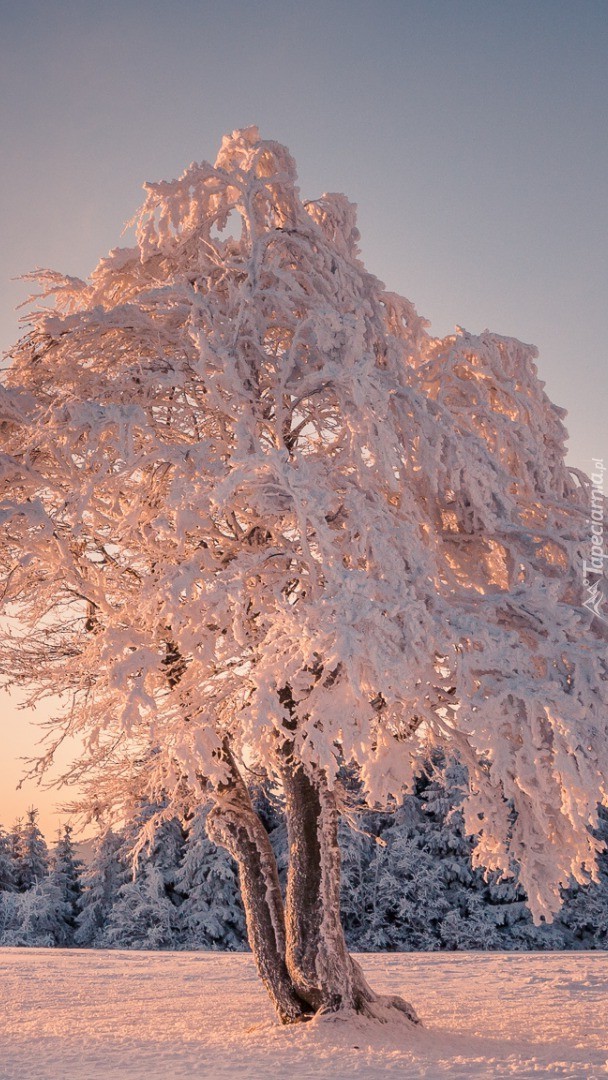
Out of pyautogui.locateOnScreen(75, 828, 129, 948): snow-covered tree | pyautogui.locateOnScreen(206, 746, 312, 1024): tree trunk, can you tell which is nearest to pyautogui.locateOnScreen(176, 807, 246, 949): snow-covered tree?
pyautogui.locateOnScreen(75, 828, 129, 948): snow-covered tree

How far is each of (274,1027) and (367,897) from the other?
24.3m

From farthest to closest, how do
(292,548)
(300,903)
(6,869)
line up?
(6,869) → (300,903) → (292,548)

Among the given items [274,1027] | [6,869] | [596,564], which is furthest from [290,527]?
[6,869]

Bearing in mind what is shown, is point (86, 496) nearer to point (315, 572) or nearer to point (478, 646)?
point (315, 572)

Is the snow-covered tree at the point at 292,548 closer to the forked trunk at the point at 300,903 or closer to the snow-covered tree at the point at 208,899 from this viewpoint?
the forked trunk at the point at 300,903

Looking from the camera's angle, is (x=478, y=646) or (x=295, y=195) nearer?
(x=478, y=646)

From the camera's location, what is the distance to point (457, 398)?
12.0 metres

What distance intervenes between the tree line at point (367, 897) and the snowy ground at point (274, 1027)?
473 inches

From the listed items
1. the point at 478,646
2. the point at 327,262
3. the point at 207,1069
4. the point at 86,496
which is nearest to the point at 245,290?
the point at 327,262

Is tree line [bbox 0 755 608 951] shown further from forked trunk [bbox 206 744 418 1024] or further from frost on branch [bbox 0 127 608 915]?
frost on branch [bbox 0 127 608 915]

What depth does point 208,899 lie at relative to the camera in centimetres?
3509

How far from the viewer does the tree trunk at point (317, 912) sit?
10.5 m

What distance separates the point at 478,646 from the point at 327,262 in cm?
479

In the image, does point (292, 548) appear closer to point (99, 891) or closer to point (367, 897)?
point (367, 897)
